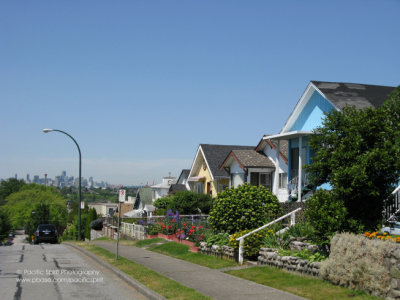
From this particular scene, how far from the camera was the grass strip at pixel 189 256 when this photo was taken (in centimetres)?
Answer: 1577

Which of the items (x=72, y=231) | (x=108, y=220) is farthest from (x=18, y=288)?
(x=72, y=231)

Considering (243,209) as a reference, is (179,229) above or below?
below

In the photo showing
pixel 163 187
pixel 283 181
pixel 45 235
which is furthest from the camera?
pixel 163 187

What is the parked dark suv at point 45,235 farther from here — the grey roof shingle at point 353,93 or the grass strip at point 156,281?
the grey roof shingle at point 353,93

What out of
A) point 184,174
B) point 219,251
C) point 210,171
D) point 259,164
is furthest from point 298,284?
point 184,174

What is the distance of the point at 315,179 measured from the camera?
13711 millimetres

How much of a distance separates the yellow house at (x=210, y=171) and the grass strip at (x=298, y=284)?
2705 cm

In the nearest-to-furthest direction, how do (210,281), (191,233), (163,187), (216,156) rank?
1. (210,281)
2. (191,233)
3. (216,156)
4. (163,187)

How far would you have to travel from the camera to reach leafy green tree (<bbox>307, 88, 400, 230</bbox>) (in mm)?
12250

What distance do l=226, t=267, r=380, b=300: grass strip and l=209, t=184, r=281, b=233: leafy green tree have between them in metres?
3.61

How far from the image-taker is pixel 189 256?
60.2 feet

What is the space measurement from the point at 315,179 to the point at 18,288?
8509 millimetres

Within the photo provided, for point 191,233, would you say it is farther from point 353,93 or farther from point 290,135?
point 353,93

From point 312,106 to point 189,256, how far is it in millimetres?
11095
